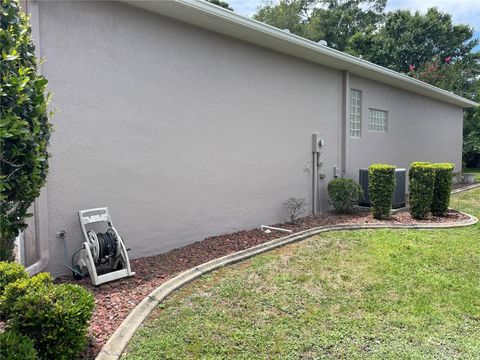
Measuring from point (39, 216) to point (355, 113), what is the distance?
335 inches

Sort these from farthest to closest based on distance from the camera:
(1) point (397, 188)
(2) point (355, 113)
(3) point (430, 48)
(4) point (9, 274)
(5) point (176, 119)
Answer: (3) point (430, 48), (2) point (355, 113), (1) point (397, 188), (5) point (176, 119), (4) point (9, 274)

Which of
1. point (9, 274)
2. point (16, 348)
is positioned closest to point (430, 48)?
point (9, 274)

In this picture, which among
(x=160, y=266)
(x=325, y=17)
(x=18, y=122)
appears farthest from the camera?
(x=325, y=17)

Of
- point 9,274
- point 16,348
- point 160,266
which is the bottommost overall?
point 160,266

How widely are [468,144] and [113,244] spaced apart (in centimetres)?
2518

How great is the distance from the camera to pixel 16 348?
240 centimetres

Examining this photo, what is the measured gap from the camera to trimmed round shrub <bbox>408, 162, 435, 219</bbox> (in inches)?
325

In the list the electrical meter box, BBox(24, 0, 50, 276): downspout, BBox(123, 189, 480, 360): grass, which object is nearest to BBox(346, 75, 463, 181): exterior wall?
the electrical meter box

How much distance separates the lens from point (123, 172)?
17.3ft

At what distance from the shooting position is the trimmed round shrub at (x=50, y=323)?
264cm

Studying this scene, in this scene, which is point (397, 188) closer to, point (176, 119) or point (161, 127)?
point (176, 119)

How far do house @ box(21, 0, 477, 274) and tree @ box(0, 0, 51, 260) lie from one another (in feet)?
6.24

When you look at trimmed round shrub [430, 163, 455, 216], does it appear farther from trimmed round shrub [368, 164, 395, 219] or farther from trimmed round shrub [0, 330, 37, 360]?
trimmed round shrub [0, 330, 37, 360]

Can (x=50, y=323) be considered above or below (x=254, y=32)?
below
